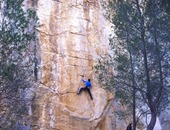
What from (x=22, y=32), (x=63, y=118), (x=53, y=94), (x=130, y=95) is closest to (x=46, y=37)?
(x=53, y=94)

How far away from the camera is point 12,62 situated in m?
14.0

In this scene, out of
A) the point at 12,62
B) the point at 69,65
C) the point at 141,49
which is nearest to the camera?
the point at 12,62

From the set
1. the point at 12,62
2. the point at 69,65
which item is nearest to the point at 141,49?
the point at 12,62

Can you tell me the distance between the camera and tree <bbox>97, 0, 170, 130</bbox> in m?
15.9

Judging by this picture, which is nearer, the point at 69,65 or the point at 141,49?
the point at 141,49

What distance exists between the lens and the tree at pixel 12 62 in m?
13.6

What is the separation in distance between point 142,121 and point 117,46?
23.7ft

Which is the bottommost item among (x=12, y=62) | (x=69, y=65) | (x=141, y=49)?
(x=12, y=62)

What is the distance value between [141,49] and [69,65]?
8.12 m

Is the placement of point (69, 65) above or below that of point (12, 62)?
above

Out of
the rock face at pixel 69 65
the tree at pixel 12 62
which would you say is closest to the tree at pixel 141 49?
the rock face at pixel 69 65

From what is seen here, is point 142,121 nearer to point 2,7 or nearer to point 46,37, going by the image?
point 46,37

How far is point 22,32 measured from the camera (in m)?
14.2

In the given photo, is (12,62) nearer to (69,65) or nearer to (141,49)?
(141,49)
